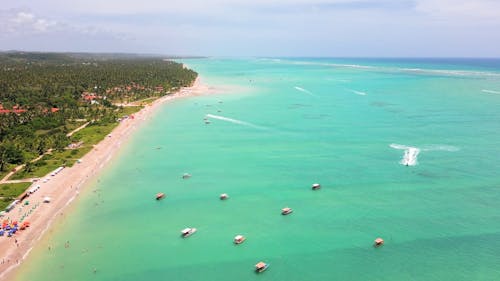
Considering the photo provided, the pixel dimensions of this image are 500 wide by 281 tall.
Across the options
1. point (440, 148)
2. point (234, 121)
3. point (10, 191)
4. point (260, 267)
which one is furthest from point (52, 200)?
point (440, 148)

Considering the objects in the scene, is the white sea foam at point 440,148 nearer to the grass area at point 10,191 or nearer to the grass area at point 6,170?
the grass area at point 10,191

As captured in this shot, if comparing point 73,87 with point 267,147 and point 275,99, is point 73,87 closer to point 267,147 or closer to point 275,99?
point 275,99

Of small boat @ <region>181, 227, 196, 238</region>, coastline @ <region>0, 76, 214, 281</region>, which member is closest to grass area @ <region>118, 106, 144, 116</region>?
coastline @ <region>0, 76, 214, 281</region>

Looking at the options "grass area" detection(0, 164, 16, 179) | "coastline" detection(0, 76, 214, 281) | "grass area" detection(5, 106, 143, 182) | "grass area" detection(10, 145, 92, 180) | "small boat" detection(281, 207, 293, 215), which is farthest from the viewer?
"grass area" detection(5, 106, 143, 182)

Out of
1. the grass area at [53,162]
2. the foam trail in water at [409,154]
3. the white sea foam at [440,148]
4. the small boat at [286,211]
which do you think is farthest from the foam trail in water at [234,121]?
the small boat at [286,211]

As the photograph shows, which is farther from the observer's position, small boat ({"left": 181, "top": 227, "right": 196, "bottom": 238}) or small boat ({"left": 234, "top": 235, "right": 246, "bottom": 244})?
small boat ({"left": 181, "top": 227, "right": 196, "bottom": 238})

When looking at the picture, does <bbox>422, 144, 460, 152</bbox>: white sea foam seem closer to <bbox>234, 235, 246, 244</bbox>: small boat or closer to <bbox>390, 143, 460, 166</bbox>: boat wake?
<bbox>390, 143, 460, 166</bbox>: boat wake
